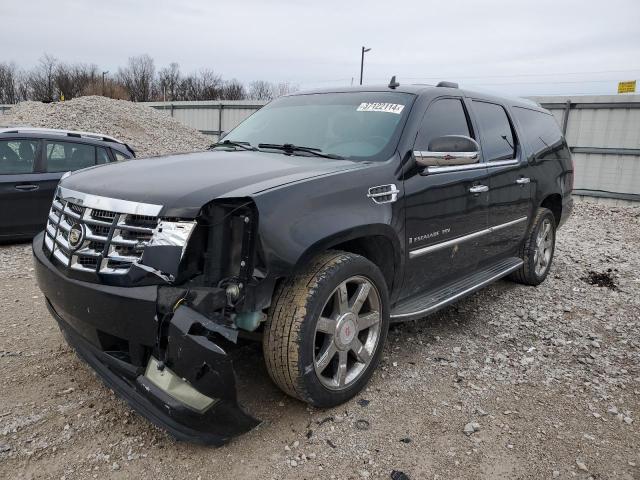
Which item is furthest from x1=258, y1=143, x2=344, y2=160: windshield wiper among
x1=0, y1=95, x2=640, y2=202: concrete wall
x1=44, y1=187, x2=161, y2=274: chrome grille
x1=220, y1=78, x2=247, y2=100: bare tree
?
x1=220, y1=78, x2=247, y2=100: bare tree

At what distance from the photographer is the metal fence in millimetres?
19938

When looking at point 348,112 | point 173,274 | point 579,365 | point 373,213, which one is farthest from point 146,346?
point 579,365

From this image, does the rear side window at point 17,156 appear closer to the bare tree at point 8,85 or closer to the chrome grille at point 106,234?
the chrome grille at point 106,234

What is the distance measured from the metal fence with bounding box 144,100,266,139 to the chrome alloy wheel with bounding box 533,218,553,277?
601 inches

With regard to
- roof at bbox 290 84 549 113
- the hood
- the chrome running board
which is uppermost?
roof at bbox 290 84 549 113

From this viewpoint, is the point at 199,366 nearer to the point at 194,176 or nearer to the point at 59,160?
the point at 194,176

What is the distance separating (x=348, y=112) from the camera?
3600 millimetres

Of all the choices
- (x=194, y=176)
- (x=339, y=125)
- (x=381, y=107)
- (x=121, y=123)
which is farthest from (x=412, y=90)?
(x=121, y=123)

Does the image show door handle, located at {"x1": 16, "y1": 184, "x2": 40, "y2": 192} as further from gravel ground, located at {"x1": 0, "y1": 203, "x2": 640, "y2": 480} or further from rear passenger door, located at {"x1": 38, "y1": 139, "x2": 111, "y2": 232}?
gravel ground, located at {"x1": 0, "y1": 203, "x2": 640, "y2": 480}

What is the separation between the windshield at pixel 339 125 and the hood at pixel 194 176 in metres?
0.27

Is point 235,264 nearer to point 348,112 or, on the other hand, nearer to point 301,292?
point 301,292

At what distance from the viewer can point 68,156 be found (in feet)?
22.1

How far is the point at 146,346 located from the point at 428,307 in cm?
187

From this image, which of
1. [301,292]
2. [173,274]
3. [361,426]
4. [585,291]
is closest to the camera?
[173,274]
